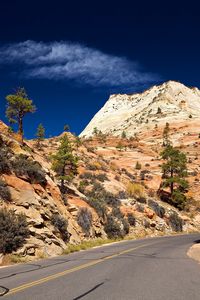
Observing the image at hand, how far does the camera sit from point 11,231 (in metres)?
17.8

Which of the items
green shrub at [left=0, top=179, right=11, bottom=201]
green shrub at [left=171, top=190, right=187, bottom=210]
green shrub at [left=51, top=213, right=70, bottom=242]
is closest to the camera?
green shrub at [left=0, top=179, right=11, bottom=201]

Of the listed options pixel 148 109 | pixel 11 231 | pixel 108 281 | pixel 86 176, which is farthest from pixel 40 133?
pixel 148 109

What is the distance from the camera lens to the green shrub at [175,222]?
43.2 metres

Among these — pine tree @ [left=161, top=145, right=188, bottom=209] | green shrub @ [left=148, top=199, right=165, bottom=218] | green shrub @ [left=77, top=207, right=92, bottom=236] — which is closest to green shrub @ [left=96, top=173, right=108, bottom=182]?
green shrub @ [left=148, top=199, right=165, bottom=218]

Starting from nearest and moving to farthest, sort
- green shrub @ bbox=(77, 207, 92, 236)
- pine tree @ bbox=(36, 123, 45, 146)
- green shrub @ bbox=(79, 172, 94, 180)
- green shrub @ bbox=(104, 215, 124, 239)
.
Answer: green shrub @ bbox=(77, 207, 92, 236) → green shrub @ bbox=(104, 215, 124, 239) → green shrub @ bbox=(79, 172, 94, 180) → pine tree @ bbox=(36, 123, 45, 146)

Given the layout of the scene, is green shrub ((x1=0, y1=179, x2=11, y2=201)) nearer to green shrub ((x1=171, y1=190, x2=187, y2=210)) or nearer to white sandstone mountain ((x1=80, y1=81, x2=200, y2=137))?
green shrub ((x1=171, y1=190, x2=187, y2=210))

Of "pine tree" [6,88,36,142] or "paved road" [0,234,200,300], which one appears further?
"pine tree" [6,88,36,142]

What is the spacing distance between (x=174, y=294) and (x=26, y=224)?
12.0m

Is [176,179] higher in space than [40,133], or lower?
lower

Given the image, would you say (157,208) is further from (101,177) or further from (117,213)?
(117,213)

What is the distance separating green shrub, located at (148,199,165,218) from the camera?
43688 mm

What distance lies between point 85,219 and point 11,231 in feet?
36.1

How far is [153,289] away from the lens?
30.6 ft

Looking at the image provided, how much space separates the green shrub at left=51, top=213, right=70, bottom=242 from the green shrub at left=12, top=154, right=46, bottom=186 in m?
3.62
